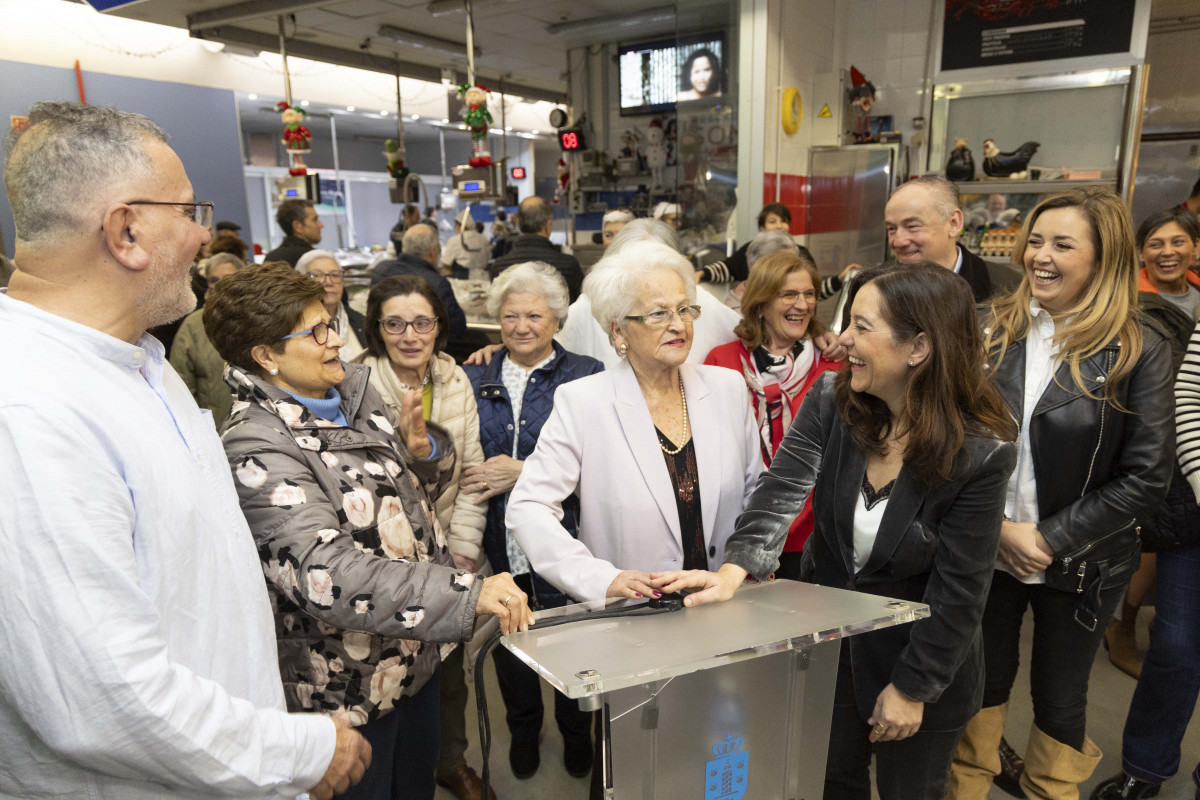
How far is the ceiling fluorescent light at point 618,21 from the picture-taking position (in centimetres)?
702

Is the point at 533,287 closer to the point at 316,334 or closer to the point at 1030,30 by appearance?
the point at 316,334

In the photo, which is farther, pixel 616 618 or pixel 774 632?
pixel 616 618

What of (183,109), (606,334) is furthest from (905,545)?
(183,109)

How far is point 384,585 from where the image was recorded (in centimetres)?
138

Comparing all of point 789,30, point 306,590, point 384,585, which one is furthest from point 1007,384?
point 789,30

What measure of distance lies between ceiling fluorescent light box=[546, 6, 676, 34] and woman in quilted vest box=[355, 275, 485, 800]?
5668mm

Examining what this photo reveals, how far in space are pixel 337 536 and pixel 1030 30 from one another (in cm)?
582

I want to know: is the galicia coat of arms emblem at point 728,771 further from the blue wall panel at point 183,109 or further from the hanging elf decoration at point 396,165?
the blue wall panel at point 183,109

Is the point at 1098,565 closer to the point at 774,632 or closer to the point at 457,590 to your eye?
the point at 774,632

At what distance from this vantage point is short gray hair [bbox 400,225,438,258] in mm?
4801

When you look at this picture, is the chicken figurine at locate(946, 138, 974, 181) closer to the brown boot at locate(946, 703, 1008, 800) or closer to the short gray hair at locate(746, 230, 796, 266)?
the short gray hair at locate(746, 230, 796, 266)

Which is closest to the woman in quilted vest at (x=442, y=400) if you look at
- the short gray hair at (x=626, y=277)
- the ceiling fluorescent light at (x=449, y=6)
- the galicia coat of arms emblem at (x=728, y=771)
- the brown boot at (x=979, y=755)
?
the short gray hair at (x=626, y=277)

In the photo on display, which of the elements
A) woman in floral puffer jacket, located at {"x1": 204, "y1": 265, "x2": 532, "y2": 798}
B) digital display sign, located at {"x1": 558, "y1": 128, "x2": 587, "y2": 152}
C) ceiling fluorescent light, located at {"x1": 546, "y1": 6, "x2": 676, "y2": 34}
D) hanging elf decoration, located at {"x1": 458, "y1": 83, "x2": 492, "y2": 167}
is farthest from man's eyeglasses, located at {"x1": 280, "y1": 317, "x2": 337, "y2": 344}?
digital display sign, located at {"x1": 558, "y1": 128, "x2": 587, "y2": 152}

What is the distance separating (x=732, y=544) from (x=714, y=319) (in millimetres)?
1393
